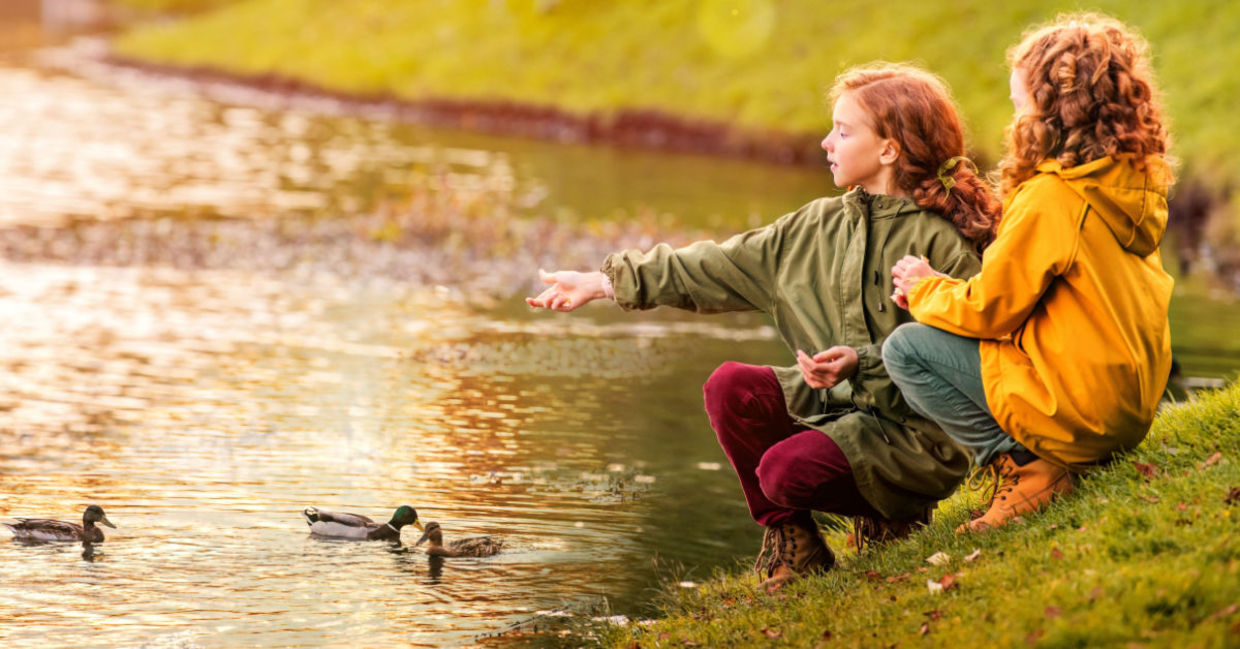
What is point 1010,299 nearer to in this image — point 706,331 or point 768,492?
point 768,492

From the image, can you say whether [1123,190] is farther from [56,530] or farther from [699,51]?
[699,51]

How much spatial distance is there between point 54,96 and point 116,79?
6.71 m

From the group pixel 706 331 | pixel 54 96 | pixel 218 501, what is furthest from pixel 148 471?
pixel 54 96

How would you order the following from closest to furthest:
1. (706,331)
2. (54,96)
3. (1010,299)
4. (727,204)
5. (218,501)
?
1. (1010,299)
2. (218,501)
3. (706,331)
4. (727,204)
5. (54,96)

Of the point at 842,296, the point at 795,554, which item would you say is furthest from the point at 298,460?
the point at 842,296

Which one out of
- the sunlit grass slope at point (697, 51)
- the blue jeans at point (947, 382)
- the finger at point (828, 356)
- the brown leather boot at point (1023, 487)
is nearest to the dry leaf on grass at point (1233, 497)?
the brown leather boot at point (1023, 487)

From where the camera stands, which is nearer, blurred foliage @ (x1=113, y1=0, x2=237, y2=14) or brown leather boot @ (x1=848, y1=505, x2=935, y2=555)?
brown leather boot @ (x1=848, y1=505, x2=935, y2=555)

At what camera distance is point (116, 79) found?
146 feet

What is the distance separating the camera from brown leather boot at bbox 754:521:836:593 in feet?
21.8

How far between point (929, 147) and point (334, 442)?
5.03 metres

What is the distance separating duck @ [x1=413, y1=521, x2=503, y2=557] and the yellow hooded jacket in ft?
8.72

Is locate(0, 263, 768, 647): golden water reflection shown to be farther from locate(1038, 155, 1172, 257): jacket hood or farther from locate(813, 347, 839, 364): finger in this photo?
locate(1038, 155, 1172, 257): jacket hood

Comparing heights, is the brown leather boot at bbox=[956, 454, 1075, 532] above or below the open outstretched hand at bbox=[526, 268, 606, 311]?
below

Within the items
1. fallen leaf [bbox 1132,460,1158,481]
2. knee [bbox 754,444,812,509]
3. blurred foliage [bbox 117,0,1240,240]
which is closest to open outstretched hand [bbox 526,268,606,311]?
knee [bbox 754,444,812,509]
